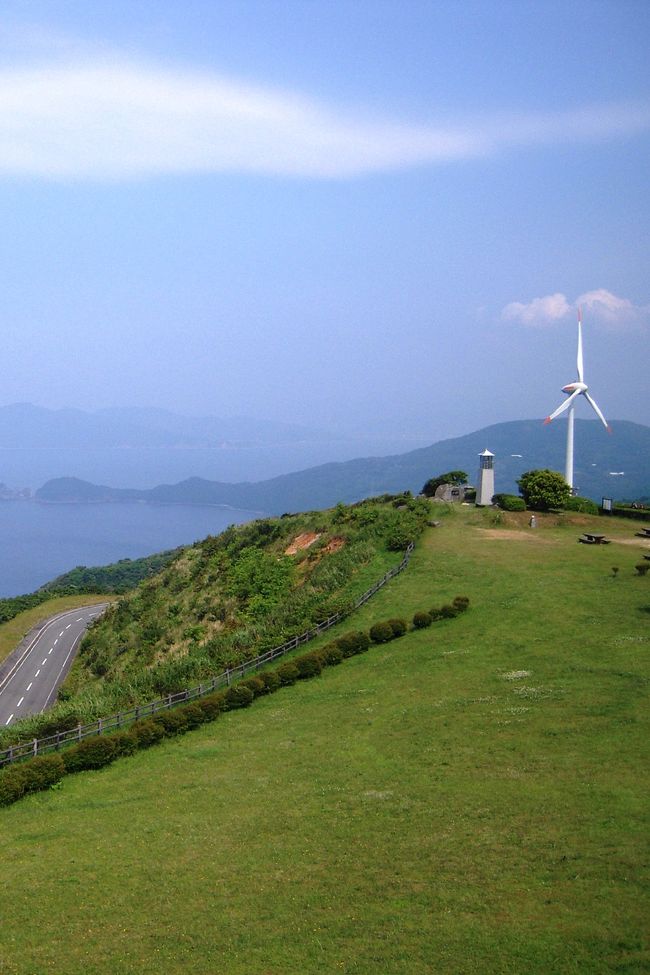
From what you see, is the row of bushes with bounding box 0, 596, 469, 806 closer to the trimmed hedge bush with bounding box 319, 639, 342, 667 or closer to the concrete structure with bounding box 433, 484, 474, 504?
the trimmed hedge bush with bounding box 319, 639, 342, 667

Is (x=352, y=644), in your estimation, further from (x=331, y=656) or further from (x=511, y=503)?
(x=511, y=503)

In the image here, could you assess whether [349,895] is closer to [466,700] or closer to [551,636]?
[466,700]

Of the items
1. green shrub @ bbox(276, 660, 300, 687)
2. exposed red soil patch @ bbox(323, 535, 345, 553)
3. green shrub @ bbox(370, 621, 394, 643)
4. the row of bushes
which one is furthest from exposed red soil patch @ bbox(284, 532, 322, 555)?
green shrub @ bbox(276, 660, 300, 687)

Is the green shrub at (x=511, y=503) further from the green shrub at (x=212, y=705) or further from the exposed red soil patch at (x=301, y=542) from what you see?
the green shrub at (x=212, y=705)

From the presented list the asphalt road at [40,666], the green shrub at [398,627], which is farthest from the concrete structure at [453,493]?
the asphalt road at [40,666]

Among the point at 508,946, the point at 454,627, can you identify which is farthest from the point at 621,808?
the point at 454,627

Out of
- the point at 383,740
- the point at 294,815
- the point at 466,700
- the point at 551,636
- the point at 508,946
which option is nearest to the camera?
the point at 508,946
